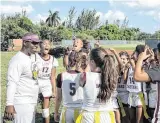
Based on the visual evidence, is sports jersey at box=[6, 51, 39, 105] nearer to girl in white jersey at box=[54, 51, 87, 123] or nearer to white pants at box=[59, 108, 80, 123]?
girl in white jersey at box=[54, 51, 87, 123]

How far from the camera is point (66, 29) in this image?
249 feet

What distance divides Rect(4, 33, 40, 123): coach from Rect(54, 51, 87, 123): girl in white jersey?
0.49 m

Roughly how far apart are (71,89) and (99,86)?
69 cm

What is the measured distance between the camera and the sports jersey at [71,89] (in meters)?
5.14

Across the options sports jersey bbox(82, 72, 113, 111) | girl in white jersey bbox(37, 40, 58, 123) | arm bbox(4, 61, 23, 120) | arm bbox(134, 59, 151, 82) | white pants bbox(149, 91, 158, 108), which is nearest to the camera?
arm bbox(134, 59, 151, 82)

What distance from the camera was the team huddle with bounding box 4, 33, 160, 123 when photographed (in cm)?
458

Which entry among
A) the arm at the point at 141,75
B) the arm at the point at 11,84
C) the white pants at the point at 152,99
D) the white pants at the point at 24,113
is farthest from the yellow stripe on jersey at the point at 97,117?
the white pants at the point at 152,99

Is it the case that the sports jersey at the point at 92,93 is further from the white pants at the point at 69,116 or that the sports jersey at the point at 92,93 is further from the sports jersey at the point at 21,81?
the sports jersey at the point at 21,81

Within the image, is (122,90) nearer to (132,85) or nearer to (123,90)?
(123,90)

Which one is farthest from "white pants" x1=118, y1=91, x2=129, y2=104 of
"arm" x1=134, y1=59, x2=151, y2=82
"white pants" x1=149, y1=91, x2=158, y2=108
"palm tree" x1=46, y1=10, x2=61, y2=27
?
"palm tree" x1=46, y1=10, x2=61, y2=27

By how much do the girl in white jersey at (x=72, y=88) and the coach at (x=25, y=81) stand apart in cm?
49

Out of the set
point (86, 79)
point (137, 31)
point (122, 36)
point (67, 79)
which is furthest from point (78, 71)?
point (137, 31)

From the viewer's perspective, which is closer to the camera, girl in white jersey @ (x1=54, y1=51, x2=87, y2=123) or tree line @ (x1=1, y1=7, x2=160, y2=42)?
girl in white jersey @ (x1=54, y1=51, x2=87, y2=123)

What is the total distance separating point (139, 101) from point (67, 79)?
2157mm
